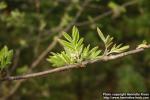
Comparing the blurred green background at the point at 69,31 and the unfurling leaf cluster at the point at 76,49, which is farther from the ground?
the blurred green background at the point at 69,31

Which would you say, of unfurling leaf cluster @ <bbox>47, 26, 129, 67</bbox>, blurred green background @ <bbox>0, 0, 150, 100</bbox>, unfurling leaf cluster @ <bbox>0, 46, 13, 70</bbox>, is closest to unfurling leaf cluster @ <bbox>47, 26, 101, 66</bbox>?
unfurling leaf cluster @ <bbox>47, 26, 129, 67</bbox>

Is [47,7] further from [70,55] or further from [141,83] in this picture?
[70,55]

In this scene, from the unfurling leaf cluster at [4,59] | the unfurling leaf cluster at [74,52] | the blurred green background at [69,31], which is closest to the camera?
the unfurling leaf cluster at [74,52]

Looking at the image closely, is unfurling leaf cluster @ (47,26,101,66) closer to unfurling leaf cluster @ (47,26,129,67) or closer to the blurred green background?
unfurling leaf cluster @ (47,26,129,67)

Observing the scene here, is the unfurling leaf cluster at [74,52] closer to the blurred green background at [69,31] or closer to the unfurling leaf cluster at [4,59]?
the unfurling leaf cluster at [4,59]

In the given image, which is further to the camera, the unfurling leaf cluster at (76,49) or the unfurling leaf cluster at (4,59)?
Answer: the unfurling leaf cluster at (4,59)

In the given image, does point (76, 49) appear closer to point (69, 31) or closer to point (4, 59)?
point (4, 59)

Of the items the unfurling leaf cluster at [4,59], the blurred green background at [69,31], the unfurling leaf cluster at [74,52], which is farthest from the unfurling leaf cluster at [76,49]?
the blurred green background at [69,31]

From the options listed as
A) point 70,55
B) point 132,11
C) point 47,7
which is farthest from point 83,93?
point 70,55

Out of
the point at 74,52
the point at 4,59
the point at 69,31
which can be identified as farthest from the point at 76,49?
the point at 69,31
